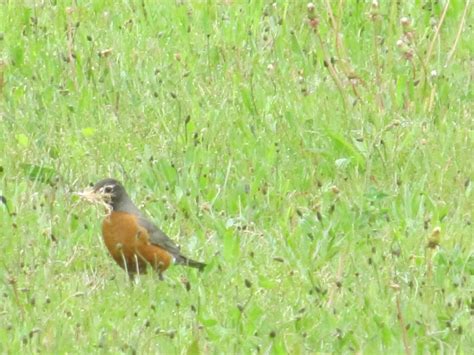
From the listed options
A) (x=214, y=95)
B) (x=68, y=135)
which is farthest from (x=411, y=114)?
(x=68, y=135)

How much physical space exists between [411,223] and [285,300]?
3.18 feet

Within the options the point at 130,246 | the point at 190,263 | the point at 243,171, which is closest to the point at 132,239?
the point at 130,246

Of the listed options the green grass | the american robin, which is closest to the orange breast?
the american robin

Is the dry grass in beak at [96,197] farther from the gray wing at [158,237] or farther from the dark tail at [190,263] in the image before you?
the dark tail at [190,263]

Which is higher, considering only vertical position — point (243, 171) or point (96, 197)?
point (96, 197)

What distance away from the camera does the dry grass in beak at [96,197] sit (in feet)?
22.5

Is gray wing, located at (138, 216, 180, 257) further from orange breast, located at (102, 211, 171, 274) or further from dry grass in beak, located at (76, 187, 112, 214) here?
dry grass in beak, located at (76, 187, 112, 214)

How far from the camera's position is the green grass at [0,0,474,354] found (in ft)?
19.4

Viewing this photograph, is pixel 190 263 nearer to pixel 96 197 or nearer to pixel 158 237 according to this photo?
pixel 158 237

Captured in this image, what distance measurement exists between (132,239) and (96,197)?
348mm

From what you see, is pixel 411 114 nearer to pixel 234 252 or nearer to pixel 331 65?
pixel 331 65

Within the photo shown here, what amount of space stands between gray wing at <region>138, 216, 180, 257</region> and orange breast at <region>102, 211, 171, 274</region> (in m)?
0.02

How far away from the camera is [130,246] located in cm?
668

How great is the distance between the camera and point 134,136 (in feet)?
25.8
